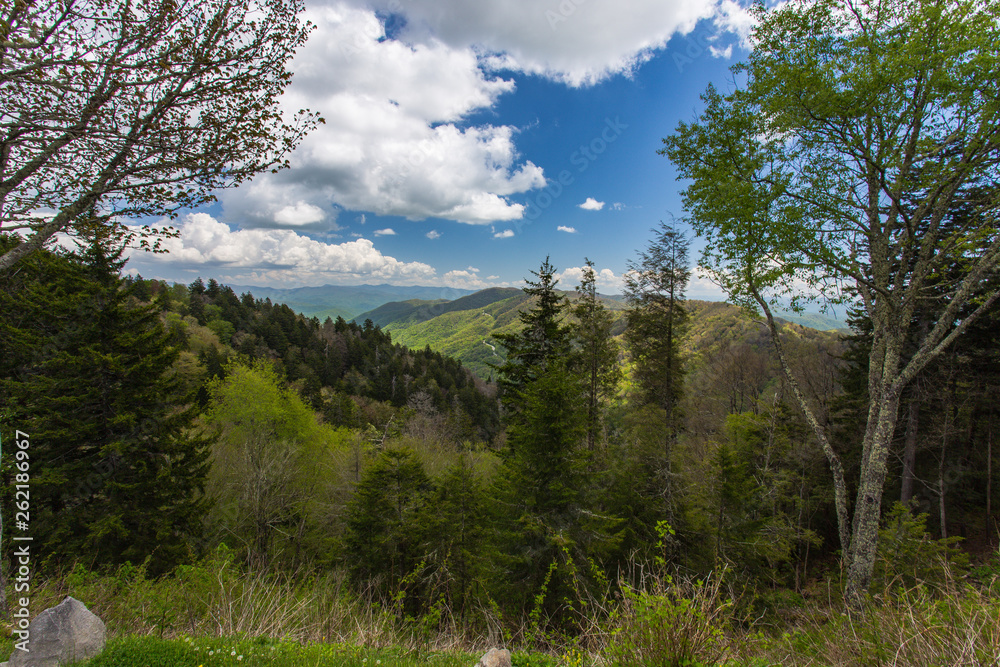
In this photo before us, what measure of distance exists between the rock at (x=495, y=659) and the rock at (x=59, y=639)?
12.5ft

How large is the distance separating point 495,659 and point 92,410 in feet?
41.9

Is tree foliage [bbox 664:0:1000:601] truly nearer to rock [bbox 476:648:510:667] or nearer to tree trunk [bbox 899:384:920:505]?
rock [bbox 476:648:510:667]

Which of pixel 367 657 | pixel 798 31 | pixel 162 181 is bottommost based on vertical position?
pixel 367 657

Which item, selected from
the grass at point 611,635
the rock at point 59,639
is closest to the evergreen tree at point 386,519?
the grass at point 611,635

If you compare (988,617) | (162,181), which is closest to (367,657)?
(988,617)

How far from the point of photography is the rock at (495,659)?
316cm

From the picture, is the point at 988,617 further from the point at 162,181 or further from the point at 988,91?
the point at 162,181

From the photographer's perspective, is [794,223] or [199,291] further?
[199,291]

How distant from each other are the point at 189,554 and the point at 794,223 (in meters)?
17.1

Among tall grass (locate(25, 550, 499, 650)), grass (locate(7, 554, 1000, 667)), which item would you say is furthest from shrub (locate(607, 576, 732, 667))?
tall grass (locate(25, 550, 499, 650))

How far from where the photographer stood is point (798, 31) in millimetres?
6340

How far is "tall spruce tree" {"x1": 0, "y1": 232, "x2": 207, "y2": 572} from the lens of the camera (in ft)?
29.2

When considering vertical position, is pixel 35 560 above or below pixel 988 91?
below

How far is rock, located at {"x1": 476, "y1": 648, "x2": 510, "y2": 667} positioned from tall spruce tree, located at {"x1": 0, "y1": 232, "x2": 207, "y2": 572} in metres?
11.3
